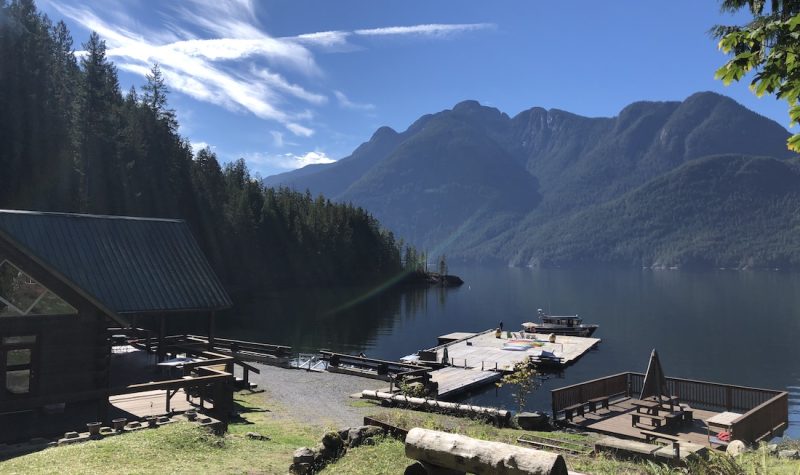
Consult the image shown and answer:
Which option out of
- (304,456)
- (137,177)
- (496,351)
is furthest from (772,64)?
(137,177)

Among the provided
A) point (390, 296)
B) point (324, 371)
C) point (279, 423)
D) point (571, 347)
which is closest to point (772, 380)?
point (571, 347)

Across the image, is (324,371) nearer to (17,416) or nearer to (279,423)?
(279,423)

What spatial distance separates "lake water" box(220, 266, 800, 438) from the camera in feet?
152

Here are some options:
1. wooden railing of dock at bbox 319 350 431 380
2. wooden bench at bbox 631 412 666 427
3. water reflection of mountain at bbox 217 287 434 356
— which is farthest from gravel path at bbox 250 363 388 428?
water reflection of mountain at bbox 217 287 434 356

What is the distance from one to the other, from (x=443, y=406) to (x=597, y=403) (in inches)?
360

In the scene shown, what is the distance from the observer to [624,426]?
2322cm

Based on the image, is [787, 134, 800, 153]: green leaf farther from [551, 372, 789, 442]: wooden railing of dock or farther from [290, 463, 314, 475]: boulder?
[551, 372, 789, 442]: wooden railing of dock

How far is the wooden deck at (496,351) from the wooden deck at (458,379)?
182 cm

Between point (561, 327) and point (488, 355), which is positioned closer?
point (488, 355)

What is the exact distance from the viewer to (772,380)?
145 ft

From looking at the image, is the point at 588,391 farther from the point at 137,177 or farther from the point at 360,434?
the point at 137,177

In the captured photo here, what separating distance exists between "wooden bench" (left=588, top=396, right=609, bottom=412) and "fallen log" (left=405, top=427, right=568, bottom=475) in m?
18.9

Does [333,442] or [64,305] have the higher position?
[64,305]

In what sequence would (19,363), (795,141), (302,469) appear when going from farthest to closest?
1. (19,363)
2. (302,469)
3. (795,141)
